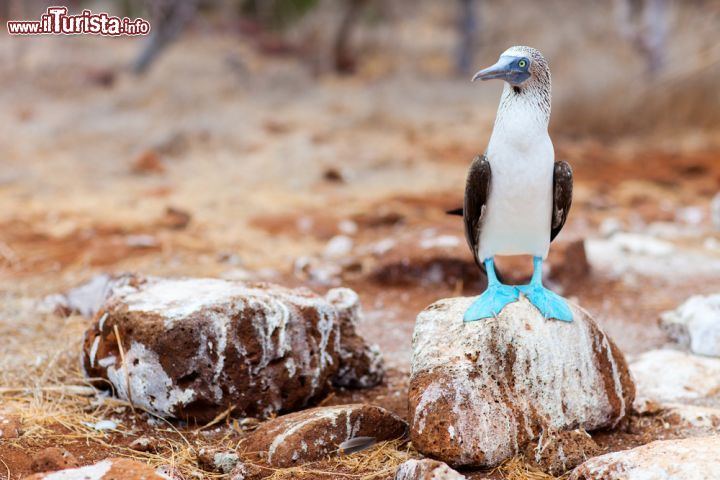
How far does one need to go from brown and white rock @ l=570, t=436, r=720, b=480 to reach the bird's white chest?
0.87 meters

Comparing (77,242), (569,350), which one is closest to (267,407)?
(569,350)

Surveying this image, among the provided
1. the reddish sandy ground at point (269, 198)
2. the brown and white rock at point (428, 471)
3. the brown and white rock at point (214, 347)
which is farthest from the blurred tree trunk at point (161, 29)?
the brown and white rock at point (428, 471)

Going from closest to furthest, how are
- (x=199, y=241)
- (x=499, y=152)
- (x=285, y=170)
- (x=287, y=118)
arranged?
(x=499, y=152) < (x=199, y=241) < (x=285, y=170) < (x=287, y=118)

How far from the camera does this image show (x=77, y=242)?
20.7 feet

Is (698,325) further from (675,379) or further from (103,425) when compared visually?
(103,425)

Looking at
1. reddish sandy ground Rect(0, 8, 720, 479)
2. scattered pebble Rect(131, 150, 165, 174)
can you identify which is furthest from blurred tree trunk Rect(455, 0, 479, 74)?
scattered pebble Rect(131, 150, 165, 174)

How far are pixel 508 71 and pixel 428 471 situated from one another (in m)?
1.43

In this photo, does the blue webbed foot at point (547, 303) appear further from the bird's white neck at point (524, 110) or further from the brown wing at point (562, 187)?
the bird's white neck at point (524, 110)

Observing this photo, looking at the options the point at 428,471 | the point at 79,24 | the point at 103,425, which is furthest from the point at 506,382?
the point at 79,24

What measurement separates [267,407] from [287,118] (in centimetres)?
724

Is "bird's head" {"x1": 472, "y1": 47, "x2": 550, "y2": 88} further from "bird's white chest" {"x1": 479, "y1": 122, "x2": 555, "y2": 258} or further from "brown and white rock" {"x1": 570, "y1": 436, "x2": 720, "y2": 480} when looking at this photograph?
"brown and white rock" {"x1": 570, "y1": 436, "x2": 720, "y2": 480}

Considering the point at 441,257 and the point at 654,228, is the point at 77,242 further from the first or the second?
the point at 654,228

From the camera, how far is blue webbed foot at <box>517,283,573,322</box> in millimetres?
3098

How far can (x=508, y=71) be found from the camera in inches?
114
